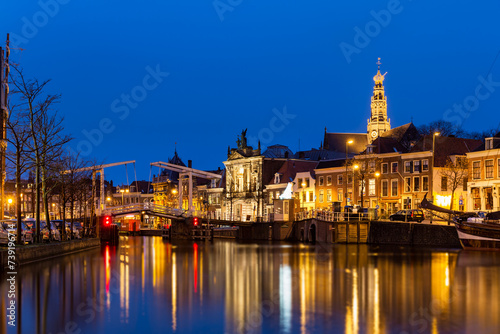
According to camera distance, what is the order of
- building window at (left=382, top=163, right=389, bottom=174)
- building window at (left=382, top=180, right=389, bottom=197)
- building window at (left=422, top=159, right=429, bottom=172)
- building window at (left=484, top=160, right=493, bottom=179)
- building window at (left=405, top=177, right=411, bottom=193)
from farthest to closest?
building window at (left=382, top=163, right=389, bottom=174) < building window at (left=382, top=180, right=389, bottom=197) < building window at (left=405, top=177, right=411, bottom=193) < building window at (left=422, top=159, right=429, bottom=172) < building window at (left=484, top=160, right=493, bottom=179)

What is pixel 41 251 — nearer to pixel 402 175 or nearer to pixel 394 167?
pixel 402 175

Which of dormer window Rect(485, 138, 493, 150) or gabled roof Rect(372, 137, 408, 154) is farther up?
gabled roof Rect(372, 137, 408, 154)

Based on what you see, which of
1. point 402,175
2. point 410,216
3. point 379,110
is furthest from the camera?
point 379,110

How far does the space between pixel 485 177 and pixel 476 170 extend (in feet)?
4.34

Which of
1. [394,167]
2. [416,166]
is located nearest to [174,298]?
[416,166]

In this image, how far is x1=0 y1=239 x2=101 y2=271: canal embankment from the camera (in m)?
25.4

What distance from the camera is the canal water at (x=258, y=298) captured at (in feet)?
48.8

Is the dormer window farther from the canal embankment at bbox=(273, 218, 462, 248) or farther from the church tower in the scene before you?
the church tower

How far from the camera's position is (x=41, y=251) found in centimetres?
3192

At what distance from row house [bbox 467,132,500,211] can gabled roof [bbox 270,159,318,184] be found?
33099 mm

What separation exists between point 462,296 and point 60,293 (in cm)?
1255

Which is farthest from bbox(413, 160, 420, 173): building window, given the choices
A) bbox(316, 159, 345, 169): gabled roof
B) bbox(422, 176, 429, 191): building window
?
bbox(316, 159, 345, 169): gabled roof

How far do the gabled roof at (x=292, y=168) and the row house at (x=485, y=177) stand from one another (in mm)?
33099

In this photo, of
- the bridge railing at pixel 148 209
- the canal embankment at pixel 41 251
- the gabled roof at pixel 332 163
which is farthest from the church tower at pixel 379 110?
the canal embankment at pixel 41 251
